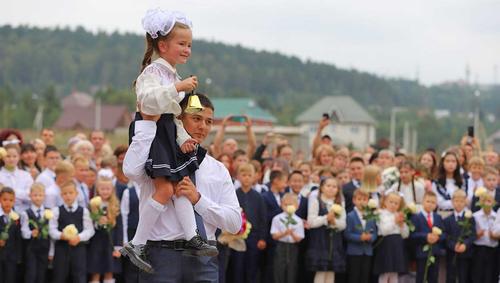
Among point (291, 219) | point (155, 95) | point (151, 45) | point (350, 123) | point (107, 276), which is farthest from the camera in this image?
point (350, 123)

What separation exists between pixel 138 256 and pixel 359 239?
23.5 feet

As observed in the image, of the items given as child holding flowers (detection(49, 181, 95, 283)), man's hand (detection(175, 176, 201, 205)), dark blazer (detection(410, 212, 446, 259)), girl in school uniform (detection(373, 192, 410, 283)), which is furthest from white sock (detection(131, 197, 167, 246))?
dark blazer (detection(410, 212, 446, 259))

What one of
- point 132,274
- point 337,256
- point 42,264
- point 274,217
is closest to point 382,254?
point 337,256

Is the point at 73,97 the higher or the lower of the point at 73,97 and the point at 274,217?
the higher

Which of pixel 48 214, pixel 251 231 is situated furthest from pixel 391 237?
pixel 48 214

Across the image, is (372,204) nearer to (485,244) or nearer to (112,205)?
(485,244)

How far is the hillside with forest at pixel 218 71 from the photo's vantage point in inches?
5827

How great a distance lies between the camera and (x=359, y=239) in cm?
1219

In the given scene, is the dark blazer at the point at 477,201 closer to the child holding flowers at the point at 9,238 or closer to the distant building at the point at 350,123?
the child holding flowers at the point at 9,238

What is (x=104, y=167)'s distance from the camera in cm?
1236

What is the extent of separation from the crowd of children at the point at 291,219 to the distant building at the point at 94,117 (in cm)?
9970

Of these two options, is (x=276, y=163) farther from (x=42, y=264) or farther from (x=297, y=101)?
(x=297, y=101)

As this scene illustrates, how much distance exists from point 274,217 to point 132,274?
6.27ft

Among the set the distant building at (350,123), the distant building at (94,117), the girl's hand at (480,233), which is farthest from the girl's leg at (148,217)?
the distant building at (350,123)
